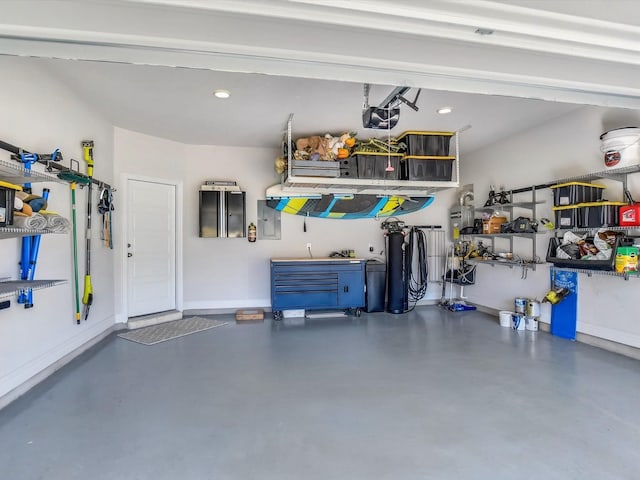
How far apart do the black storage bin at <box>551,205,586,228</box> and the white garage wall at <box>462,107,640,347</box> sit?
0.39m

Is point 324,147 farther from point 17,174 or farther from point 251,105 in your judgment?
point 17,174

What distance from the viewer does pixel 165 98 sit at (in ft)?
12.1

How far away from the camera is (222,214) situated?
17.7 ft

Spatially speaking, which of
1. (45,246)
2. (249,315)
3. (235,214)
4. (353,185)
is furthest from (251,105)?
(249,315)

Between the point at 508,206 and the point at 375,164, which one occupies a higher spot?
the point at 375,164

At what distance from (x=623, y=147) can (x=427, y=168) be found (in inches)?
77.5

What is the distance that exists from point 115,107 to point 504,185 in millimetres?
5290

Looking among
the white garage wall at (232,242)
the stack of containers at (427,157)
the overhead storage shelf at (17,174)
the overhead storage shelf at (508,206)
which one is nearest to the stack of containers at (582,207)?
the overhead storage shelf at (508,206)

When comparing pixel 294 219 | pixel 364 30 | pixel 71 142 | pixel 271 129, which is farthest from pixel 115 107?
pixel 364 30

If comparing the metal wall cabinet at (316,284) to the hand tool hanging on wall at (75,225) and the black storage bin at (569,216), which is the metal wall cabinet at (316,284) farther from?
the black storage bin at (569,216)

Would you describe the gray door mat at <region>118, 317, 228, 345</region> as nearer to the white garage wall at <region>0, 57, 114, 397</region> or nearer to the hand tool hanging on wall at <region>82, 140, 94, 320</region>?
the white garage wall at <region>0, 57, 114, 397</region>

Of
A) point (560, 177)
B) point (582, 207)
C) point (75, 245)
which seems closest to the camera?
point (75, 245)

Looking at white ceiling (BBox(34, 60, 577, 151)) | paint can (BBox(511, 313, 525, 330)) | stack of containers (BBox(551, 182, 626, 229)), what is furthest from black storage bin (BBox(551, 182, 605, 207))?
paint can (BBox(511, 313, 525, 330))

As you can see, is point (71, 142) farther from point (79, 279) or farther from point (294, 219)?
point (294, 219)
